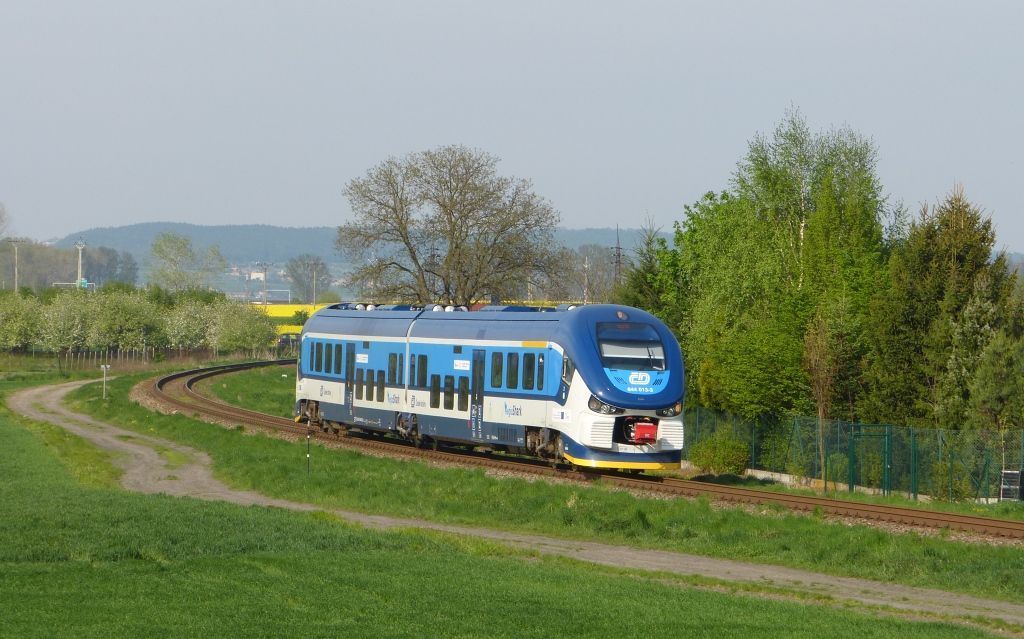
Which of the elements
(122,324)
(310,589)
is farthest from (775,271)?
(122,324)

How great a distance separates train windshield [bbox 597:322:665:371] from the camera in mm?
32219

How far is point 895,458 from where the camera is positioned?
3741 centimetres

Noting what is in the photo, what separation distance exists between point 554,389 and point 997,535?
11.7 metres

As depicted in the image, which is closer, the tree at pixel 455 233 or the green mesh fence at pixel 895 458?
the green mesh fence at pixel 895 458

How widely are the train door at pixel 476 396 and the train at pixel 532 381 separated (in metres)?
0.04

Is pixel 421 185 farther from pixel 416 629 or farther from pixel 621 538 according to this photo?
pixel 416 629

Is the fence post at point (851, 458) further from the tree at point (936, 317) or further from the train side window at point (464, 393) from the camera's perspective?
the train side window at point (464, 393)

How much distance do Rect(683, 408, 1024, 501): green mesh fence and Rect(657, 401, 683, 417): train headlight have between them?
7499 millimetres

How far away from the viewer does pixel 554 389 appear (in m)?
32.7

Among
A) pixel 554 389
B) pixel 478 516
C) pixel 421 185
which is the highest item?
pixel 421 185

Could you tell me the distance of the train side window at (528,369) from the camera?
1323 inches

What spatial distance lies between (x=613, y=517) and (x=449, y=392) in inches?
393

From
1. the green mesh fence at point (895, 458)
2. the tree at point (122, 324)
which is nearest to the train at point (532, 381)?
the green mesh fence at point (895, 458)

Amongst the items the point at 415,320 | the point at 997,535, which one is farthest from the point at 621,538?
the point at 415,320
